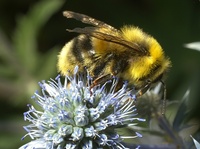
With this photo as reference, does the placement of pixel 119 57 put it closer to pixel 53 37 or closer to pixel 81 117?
pixel 81 117

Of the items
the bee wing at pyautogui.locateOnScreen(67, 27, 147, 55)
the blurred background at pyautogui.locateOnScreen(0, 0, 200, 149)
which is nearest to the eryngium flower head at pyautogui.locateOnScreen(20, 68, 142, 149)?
the bee wing at pyautogui.locateOnScreen(67, 27, 147, 55)

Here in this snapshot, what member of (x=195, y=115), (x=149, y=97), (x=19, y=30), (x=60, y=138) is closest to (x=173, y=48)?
(x=195, y=115)

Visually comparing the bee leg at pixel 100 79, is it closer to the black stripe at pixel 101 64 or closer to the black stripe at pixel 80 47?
the black stripe at pixel 101 64

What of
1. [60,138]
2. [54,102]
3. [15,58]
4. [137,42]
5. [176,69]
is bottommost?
[60,138]

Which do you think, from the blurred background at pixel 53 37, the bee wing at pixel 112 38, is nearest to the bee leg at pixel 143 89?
the bee wing at pixel 112 38

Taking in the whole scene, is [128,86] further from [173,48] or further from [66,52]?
[173,48]

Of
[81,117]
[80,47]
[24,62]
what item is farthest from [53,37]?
[81,117]

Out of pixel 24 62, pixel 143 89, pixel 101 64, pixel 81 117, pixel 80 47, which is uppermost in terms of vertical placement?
pixel 24 62
